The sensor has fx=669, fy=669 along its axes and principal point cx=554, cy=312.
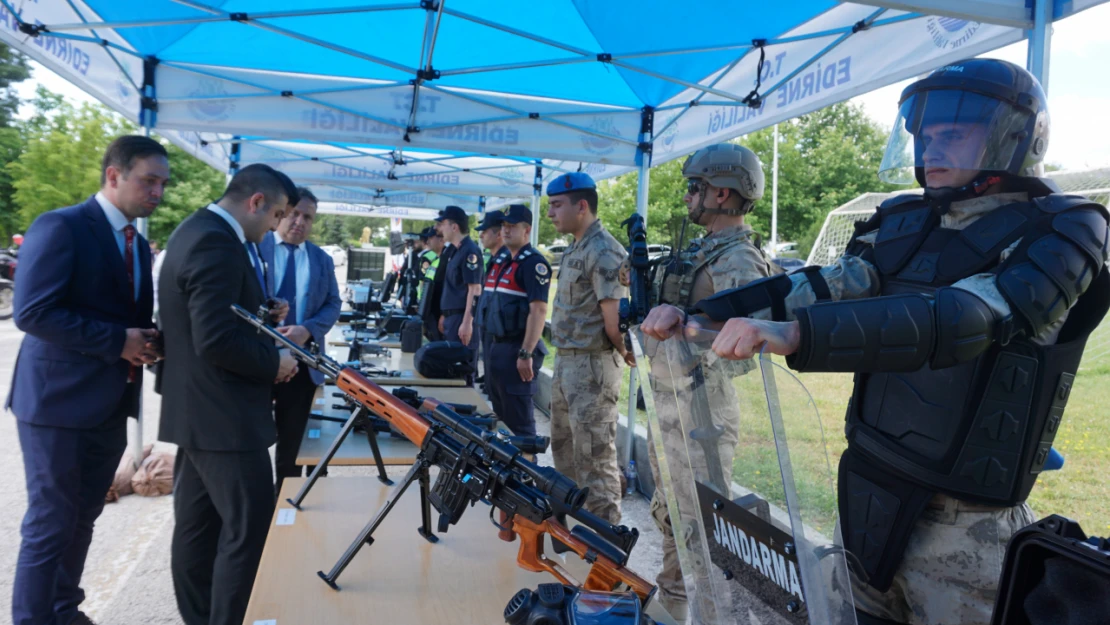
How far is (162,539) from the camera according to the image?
3.61 metres

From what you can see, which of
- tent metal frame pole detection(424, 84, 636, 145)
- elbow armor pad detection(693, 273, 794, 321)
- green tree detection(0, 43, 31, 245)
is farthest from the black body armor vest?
green tree detection(0, 43, 31, 245)

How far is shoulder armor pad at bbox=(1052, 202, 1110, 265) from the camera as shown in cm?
108

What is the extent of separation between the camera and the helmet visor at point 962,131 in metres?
1.26

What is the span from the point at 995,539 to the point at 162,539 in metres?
3.86

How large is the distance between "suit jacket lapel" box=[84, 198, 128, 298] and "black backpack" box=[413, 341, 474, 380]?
1.84 meters

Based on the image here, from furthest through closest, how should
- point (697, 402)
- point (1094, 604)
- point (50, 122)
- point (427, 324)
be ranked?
point (50, 122), point (427, 324), point (697, 402), point (1094, 604)

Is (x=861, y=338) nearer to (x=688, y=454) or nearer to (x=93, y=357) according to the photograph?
(x=688, y=454)

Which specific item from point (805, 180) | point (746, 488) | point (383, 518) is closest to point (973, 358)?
point (746, 488)

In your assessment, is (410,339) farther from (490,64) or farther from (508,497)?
(508,497)

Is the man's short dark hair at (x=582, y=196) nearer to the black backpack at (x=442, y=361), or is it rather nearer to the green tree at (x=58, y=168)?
the black backpack at (x=442, y=361)

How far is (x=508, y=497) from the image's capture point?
4.87 feet

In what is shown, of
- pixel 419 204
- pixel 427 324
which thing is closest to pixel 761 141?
pixel 419 204

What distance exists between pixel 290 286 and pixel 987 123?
11.1 ft

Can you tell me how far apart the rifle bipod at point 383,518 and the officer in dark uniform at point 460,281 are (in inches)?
161
